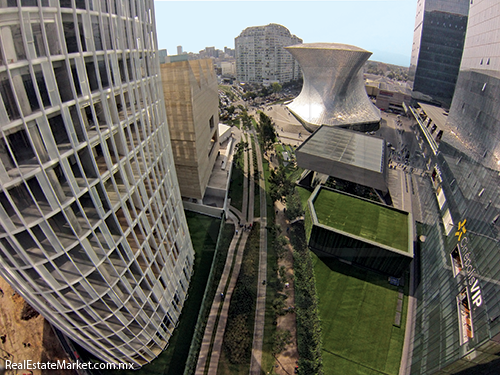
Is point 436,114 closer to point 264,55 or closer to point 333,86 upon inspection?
point 333,86

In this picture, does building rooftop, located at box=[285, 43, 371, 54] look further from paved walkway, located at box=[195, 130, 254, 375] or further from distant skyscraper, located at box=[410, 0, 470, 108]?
paved walkway, located at box=[195, 130, 254, 375]

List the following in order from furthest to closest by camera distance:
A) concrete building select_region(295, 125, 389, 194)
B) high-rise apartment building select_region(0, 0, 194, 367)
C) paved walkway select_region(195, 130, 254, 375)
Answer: concrete building select_region(295, 125, 389, 194), paved walkway select_region(195, 130, 254, 375), high-rise apartment building select_region(0, 0, 194, 367)

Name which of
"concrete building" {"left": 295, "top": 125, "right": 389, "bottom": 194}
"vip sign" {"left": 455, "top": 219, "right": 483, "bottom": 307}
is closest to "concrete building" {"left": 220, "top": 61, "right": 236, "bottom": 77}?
"concrete building" {"left": 295, "top": 125, "right": 389, "bottom": 194}

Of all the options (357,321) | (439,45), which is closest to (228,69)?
(439,45)

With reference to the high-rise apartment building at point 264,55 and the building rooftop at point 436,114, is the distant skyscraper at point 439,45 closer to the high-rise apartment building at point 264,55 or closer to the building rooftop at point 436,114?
the building rooftop at point 436,114

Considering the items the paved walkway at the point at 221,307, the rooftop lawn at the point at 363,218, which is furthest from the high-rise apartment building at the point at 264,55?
the rooftop lawn at the point at 363,218
